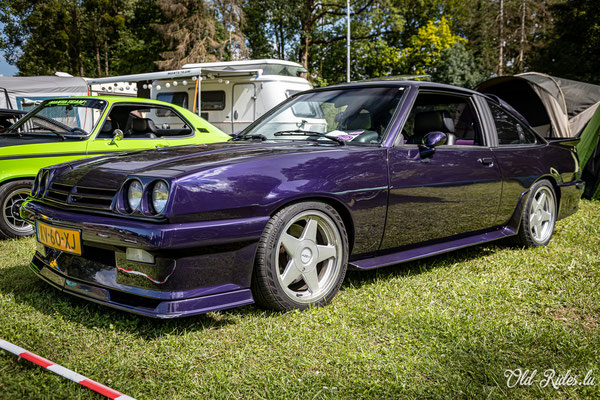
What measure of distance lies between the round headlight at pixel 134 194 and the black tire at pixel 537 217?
3.37 meters

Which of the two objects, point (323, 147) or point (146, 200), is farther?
point (323, 147)

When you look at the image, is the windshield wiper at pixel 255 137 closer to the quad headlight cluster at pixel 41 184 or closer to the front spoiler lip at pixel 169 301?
the quad headlight cluster at pixel 41 184

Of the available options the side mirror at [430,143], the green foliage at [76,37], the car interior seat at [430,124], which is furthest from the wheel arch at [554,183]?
the green foliage at [76,37]

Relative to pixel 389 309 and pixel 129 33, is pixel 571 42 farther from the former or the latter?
pixel 389 309

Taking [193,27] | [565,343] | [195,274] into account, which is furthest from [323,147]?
[193,27]

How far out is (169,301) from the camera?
2.44 metres

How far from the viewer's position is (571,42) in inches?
1136

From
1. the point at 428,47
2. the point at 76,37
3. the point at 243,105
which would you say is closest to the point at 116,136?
the point at 243,105

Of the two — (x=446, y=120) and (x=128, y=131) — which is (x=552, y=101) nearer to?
(x=446, y=120)

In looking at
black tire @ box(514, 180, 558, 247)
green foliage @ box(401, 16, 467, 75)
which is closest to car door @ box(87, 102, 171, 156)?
black tire @ box(514, 180, 558, 247)

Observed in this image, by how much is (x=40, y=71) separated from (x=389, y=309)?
29.4m

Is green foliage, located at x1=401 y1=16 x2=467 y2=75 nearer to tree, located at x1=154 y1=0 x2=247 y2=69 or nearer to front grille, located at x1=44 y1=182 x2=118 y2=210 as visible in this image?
tree, located at x1=154 y1=0 x2=247 y2=69

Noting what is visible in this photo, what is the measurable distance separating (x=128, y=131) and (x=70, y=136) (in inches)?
25.1

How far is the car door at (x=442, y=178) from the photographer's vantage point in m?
3.37
